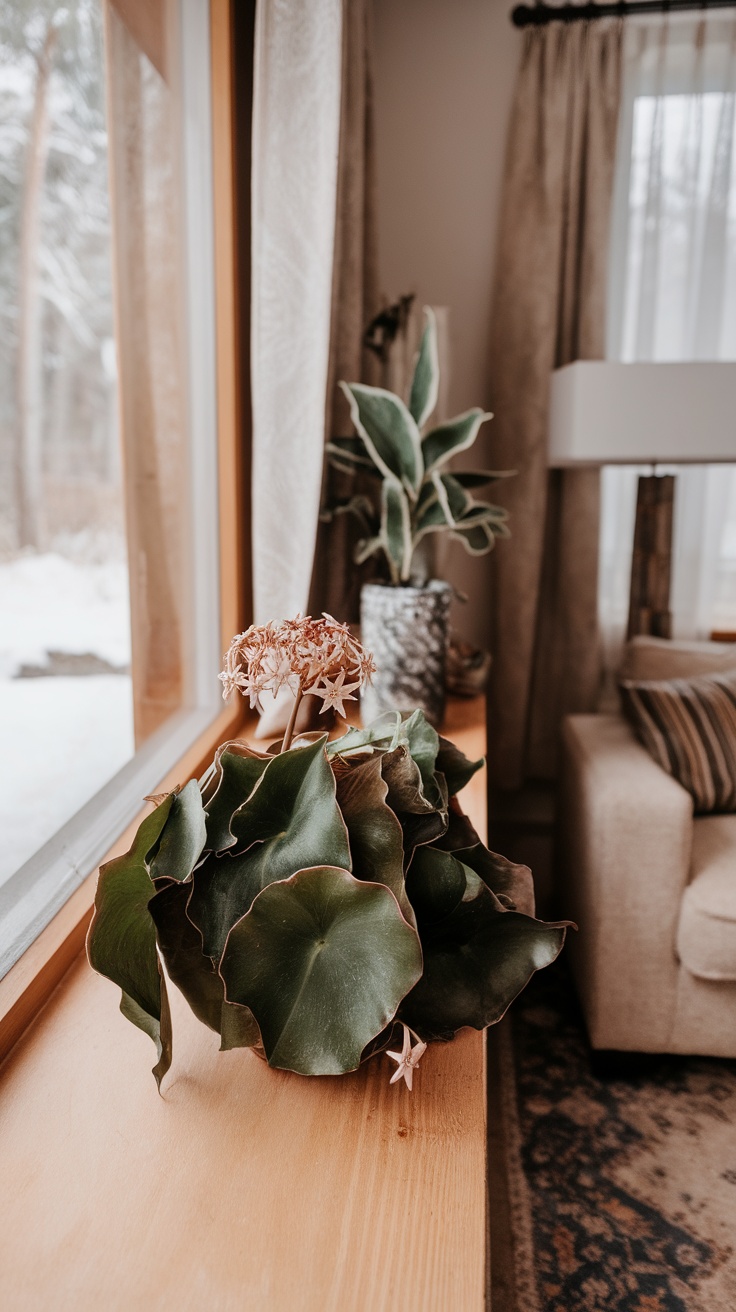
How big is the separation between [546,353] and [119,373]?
3.32 ft

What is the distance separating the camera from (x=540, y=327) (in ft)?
6.43

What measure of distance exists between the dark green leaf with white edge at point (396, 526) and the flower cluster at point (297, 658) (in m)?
0.69

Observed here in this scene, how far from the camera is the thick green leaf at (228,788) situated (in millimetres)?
573

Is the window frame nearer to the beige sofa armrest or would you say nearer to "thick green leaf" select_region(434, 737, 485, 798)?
"thick green leaf" select_region(434, 737, 485, 798)

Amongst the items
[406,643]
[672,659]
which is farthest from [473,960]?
[672,659]

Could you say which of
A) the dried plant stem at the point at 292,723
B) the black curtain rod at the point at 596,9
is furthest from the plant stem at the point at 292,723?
the black curtain rod at the point at 596,9

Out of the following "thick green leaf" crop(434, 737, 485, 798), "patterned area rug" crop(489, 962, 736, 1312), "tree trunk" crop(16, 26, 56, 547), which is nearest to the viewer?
"thick green leaf" crop(434, 737, 485, 798)

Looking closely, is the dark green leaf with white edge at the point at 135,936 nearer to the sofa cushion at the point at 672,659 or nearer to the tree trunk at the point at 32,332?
the sofa cushion at the point at 672,659

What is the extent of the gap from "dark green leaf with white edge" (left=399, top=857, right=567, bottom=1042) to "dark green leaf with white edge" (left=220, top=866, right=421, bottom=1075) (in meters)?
0.08

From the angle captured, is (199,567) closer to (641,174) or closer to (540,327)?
(540,327)

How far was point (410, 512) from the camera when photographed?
1.36 m

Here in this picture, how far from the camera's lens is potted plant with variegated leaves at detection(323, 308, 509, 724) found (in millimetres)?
1283

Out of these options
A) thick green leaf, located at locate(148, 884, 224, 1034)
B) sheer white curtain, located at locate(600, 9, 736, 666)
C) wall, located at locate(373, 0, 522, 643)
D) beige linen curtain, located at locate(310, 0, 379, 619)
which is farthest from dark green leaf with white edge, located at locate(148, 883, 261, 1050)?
sheer white curtain, located at locate(600, 9, 736, 666)

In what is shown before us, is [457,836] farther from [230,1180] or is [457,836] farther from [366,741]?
[230,1180]
